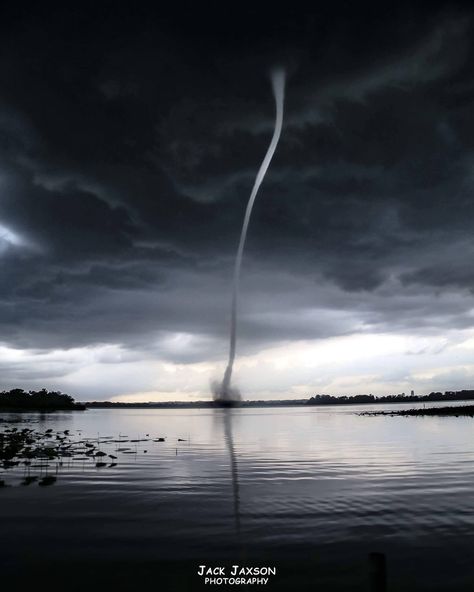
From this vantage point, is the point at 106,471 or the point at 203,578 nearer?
the point at 203,578

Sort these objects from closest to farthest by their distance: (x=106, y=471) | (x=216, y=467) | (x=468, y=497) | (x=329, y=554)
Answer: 1. (x=329, y=554)
2. (x=468, y=497)
3. (x=106, y=471)
4. (x=216, y=467)

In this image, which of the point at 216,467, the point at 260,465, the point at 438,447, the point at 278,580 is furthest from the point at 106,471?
the point at 438,447

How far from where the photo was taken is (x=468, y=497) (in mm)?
30094

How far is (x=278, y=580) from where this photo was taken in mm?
16609

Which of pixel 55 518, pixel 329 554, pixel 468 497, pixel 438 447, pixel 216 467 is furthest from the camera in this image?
pixel 438 447

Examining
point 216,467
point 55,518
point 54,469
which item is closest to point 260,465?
point 216,467

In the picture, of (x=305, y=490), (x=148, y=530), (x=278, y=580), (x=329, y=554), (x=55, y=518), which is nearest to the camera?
(x=278, y=580)

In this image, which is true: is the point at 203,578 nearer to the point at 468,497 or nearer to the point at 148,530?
the point at 148,530

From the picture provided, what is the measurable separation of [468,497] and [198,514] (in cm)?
1610

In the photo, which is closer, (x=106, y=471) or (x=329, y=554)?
(x=329, y=554)

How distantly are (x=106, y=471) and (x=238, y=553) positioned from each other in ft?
82.6

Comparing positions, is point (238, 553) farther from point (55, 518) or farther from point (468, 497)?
point (468, 497)

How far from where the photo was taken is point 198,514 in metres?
26.2

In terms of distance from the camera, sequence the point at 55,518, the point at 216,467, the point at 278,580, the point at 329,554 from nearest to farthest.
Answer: the point at 278,580
the point at 329,554
the point at 55,518
the point at 216,467
